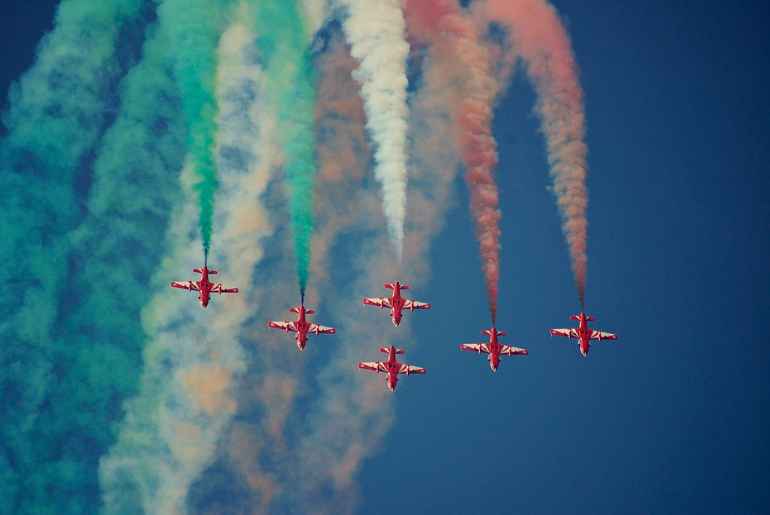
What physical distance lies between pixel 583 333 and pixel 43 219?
22462mm

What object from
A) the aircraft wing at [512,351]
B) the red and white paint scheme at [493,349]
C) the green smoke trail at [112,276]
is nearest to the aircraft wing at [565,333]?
the aircraft wing at [512,351]

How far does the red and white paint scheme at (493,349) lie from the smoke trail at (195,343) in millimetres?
9754

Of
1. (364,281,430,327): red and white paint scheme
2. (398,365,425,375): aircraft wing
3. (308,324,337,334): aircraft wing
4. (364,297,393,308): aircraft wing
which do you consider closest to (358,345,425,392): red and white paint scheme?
(398,365,425,375): aircraft wing

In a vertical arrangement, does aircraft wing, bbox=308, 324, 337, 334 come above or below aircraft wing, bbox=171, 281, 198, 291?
below

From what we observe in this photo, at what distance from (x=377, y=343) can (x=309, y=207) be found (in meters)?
9.46

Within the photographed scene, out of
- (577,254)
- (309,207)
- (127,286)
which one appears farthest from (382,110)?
(127,286)

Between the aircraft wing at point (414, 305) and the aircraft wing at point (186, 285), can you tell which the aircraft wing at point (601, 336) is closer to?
the aircraft wing at point (414, 305)

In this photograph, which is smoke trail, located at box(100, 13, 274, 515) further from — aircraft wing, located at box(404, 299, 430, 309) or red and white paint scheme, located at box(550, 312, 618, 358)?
red and white paint scheme, located at box(550, 312, 618, 358)

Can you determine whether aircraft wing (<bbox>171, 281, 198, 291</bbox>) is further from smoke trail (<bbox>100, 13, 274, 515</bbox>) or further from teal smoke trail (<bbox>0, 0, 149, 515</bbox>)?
teal smoke trail (<bbox>0, 0, 149, 515</bbox>)

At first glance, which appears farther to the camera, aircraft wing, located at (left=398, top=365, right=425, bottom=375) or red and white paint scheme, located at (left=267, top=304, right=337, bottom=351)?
aircraft wing, located at (left=398, top=365, right=425, bottom=375)

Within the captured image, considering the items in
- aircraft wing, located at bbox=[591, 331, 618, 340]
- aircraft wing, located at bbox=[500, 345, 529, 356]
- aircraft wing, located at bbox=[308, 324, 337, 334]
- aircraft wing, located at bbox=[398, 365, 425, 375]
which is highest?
aircraft wing, located at bbox=[308, 324, 337, 334]

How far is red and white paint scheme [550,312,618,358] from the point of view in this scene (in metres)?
50.1

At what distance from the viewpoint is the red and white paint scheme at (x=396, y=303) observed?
48.7 m

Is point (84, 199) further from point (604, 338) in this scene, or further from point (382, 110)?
point (604, 338)
